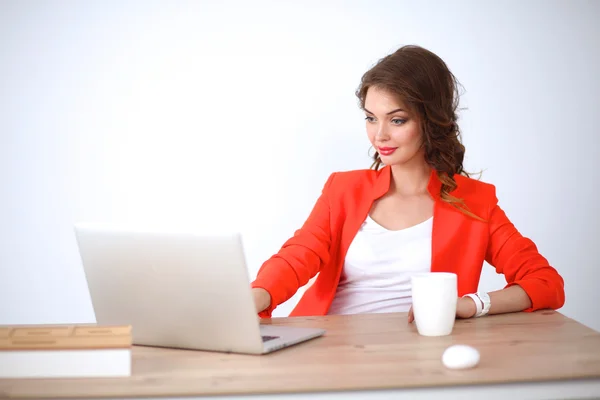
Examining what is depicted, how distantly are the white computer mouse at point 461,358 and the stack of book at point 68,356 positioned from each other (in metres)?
0.50

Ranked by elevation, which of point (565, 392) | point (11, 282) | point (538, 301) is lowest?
point (565, 392)

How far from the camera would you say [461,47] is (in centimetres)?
295

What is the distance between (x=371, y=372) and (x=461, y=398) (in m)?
0.14

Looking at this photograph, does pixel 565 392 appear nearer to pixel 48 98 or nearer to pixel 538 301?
pixel 538 301

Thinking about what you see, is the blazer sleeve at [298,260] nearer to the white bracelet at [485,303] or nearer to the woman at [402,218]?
the woman at [402,218]

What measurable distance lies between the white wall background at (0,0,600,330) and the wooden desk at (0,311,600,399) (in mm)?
1565

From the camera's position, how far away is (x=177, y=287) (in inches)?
50.1

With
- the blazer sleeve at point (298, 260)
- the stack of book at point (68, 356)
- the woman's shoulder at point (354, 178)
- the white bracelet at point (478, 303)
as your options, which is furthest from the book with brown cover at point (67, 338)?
the woman's shoulder at point (354, 178)

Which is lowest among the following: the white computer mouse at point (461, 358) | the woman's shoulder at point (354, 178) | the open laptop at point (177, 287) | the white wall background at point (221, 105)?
the white computer mouse at point (461, 358)

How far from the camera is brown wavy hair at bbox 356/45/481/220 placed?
2076 mm

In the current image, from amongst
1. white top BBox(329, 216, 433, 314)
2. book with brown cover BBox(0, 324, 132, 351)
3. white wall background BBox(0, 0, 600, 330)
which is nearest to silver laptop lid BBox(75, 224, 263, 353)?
book with brown cover BBox(0, 324, 132, 351)

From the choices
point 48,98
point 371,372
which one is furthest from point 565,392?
point 48,98

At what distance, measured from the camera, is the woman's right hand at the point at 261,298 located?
1.71 m

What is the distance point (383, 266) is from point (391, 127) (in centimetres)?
41
